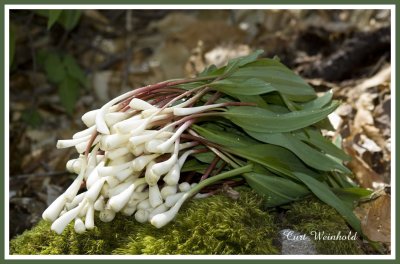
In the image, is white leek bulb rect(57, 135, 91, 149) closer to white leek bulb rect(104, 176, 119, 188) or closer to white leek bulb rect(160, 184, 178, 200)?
white leek bulb rect(104, 176, 119, 188)

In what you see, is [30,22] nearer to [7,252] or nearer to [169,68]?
[169,68]

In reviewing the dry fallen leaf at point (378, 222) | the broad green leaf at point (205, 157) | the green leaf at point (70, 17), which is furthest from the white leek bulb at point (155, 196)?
the green leaf at point (70, 17)

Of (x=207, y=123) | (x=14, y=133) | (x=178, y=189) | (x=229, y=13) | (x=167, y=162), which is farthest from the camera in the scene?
(x=229, y=13)

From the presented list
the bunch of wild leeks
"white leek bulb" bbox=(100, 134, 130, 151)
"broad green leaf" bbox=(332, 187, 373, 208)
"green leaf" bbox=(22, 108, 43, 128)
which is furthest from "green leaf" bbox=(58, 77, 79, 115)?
"broad green leaf" bbox=(332, 187, 373, 208)

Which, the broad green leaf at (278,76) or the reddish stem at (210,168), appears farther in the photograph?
the broad green leaf at (278,76)

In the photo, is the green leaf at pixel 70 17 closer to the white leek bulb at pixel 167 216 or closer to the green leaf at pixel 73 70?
the green leaf at pixel 73 70

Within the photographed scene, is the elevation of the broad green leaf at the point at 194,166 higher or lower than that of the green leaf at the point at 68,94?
higher

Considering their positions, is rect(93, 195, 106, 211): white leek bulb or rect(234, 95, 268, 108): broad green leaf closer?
rect(93, 195, 106, 211): white leek bulb

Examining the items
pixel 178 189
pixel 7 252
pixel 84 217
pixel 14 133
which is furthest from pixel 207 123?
pixel 14 133
